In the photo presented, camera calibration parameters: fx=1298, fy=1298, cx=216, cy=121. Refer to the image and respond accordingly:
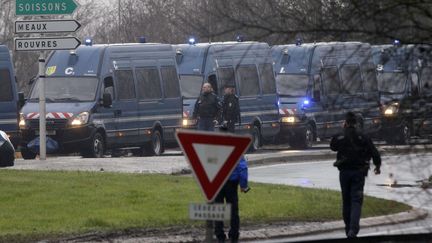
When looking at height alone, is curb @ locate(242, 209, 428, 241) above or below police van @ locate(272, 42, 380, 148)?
below

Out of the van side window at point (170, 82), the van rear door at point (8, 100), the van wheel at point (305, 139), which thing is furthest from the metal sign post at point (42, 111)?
the van wheel at point (305, 139)

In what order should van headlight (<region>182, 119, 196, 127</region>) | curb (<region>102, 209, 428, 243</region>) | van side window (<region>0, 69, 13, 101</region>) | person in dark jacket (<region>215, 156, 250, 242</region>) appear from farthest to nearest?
van headlight (<region>182, 119, 196, 127</region>) → van side window (<region>0, 69, 13, 101</region>) → curb (<region>102, 209, 428, 243</region>) → person in dark jacket (<region>215, 156, 250, 242</region>)

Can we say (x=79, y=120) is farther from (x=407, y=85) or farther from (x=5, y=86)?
(x=407, y=85)

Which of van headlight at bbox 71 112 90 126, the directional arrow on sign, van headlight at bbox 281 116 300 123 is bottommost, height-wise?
van headlight at bbox 281 116 300 123

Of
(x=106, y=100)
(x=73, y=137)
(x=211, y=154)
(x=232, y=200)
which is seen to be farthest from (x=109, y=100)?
(x=211, y=154)

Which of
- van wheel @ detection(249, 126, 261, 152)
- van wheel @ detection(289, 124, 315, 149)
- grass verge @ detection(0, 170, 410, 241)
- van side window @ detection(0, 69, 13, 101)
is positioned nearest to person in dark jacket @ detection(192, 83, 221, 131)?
van side window @ detection(0, 69, 13, 101)

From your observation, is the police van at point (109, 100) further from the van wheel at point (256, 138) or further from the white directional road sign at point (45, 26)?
the white directional road sign at point (45, 26)

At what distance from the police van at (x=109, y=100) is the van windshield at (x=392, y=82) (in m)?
22.8

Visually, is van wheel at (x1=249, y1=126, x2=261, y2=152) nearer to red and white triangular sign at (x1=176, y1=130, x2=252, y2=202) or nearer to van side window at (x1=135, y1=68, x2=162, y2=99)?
van side window at (x1=135, y1=68, x2=162, y2=99)

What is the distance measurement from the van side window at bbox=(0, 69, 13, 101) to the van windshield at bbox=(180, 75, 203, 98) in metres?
4.91

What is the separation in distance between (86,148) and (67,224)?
1518cm

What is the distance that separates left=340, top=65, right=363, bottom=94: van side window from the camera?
8.65 metres

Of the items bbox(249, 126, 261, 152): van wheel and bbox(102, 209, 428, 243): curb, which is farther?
bbox(249, 126, 261, 152): van wheel

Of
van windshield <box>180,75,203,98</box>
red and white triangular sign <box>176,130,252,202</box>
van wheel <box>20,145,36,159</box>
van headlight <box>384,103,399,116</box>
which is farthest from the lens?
van windshield <box>180,75,203,98</box>
